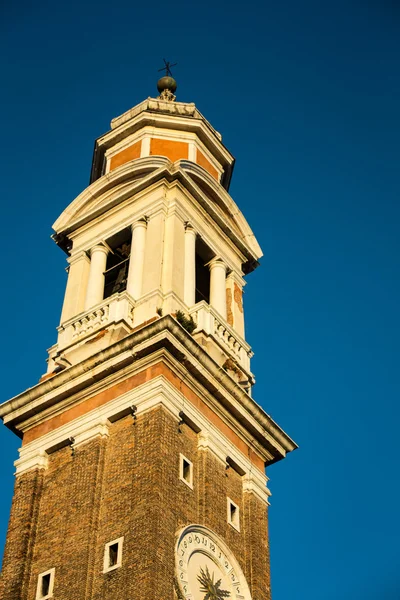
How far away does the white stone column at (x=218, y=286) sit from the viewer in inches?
1481

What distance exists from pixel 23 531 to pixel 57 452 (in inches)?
105

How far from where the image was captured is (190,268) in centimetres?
3656

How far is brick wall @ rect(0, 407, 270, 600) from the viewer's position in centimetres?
2752

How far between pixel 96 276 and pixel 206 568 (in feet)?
39.2

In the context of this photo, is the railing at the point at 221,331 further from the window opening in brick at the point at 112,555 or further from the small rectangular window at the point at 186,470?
the window opening in brick at the point at 112,555

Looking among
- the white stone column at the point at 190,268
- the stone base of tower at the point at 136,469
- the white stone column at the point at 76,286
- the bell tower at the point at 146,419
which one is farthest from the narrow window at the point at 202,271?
the stone base of tower at the point at 136,469

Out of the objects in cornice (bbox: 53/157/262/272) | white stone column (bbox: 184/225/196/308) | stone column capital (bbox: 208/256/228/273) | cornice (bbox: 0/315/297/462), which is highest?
cornice (bbox: 53/157/262/272)

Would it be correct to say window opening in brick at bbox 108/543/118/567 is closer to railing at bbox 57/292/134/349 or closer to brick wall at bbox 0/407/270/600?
brick wall at bbox 0/407/270/600

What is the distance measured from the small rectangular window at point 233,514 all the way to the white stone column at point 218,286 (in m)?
7.36

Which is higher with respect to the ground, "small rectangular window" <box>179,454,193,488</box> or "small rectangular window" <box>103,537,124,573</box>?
"small rectangular window" <box>179,454,193,488</box>

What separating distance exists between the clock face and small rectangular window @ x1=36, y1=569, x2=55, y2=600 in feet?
11.5

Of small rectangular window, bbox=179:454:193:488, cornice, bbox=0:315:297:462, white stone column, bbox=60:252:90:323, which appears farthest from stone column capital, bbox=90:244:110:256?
small rectangular window, bbox=179:454:193:488

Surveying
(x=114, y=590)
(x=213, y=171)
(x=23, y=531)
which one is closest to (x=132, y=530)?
(x=114, y=590)

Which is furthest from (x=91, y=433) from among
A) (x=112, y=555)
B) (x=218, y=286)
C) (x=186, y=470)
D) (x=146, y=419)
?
(x=218, y=286)
